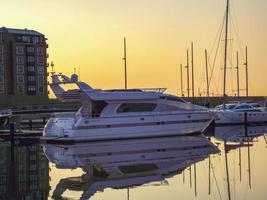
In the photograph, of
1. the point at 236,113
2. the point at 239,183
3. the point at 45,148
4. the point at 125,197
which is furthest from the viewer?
the point at 236,113

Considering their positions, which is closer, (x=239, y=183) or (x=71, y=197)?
(x=71, y=197)

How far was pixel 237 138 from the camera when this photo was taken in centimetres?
4672

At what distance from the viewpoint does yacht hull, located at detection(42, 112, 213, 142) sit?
1718 inches

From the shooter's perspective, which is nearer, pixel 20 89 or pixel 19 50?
pixel 19 50

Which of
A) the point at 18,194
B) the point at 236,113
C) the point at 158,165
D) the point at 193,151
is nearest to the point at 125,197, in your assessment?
the point at 18,194

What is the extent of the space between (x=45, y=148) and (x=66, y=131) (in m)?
3.67

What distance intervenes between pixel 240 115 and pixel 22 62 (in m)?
94.1

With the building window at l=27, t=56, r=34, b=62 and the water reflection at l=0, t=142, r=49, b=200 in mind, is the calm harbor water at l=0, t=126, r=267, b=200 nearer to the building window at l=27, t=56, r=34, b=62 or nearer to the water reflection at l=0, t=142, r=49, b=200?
the water reflection at l=0, t=142, r=49, b=200

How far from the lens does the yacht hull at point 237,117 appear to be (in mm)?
63716

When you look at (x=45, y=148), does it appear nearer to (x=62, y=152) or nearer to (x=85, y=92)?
(x=62, y=152)

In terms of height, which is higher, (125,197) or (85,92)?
(85,92)

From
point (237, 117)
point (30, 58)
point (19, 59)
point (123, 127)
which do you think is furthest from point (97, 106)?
point (30, 58)

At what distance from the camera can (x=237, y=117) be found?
6450cm

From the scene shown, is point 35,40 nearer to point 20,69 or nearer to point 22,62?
point 22,62
